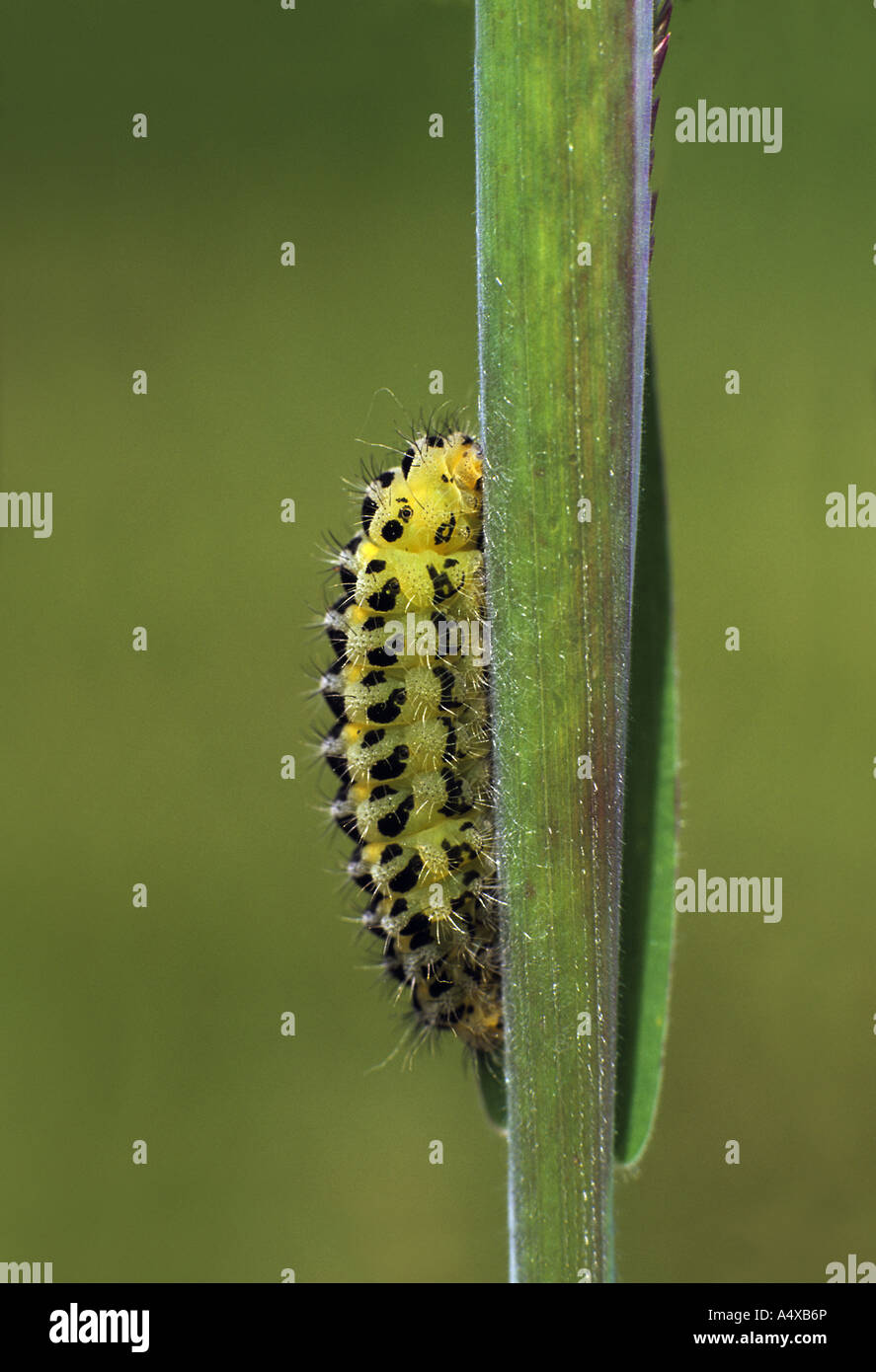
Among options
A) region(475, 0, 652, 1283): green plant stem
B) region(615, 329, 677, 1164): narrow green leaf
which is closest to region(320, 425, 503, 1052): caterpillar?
region(615, 329, 677, 1164): narrow green leaf

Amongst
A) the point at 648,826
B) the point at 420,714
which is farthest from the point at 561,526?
the point at 420,714

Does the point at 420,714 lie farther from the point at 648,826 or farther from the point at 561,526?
the point at 561,526

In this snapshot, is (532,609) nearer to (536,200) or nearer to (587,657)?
(587,657)

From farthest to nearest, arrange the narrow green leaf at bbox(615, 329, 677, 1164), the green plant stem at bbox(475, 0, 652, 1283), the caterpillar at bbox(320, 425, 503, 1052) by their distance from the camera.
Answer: the caterpillar at bbox(320, 425, 503, 1052) < the narrow green leaf at bbox(615, 329, 677, 1164) < the green plant stem at bbox(475, 0, 652, 1283)

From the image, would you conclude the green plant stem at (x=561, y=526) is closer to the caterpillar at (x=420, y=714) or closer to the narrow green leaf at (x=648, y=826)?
the narrow green leaf at (x=648, y=826)

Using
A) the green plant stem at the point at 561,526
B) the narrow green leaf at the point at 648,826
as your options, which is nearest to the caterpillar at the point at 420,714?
the narrow green leaf at the point at 648,826

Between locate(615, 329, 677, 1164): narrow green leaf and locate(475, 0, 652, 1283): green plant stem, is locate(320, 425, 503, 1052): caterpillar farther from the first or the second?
locate(475, 0, 652, 1283): green plant stem
